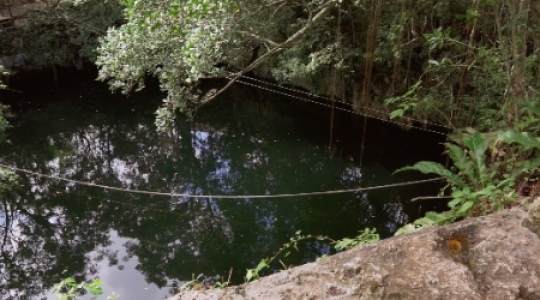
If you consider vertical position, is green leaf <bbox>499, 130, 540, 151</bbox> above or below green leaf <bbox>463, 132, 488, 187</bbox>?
above

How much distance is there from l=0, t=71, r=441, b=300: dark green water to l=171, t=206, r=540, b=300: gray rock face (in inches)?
199

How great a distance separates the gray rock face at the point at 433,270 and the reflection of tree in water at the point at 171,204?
515 cm

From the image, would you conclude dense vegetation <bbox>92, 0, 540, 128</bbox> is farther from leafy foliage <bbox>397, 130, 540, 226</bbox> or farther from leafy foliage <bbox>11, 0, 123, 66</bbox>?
leafy foliage <bbox>11, 0, 123, 66</bbox>

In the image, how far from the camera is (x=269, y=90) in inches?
481

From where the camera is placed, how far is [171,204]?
7957 mm

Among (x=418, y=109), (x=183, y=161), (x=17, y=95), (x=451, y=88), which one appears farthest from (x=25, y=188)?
(x=451, y=88)

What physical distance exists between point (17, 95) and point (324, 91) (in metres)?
9.00

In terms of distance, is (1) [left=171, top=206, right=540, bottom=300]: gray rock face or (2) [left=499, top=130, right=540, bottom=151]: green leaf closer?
(1) [left=171, top=206, right=540, bottom=300]: gray rock face

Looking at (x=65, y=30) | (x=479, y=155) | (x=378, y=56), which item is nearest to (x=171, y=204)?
(x=378, y=56)

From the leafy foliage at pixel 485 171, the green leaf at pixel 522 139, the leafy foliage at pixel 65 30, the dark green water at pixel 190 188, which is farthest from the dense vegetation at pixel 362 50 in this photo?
the leafy foliage at pixel 65 30

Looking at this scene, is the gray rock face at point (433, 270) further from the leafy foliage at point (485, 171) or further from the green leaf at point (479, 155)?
the green leaf at point (479, 155)

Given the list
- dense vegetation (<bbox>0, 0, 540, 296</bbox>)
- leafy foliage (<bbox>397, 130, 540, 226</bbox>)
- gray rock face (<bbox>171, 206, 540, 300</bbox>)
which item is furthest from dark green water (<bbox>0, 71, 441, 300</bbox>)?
gray rock face (<bbox>171, 206, 540, 300</bbox>)

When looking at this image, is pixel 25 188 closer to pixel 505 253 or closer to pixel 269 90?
pixel 269 90

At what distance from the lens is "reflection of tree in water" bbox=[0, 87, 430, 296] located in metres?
6.89
